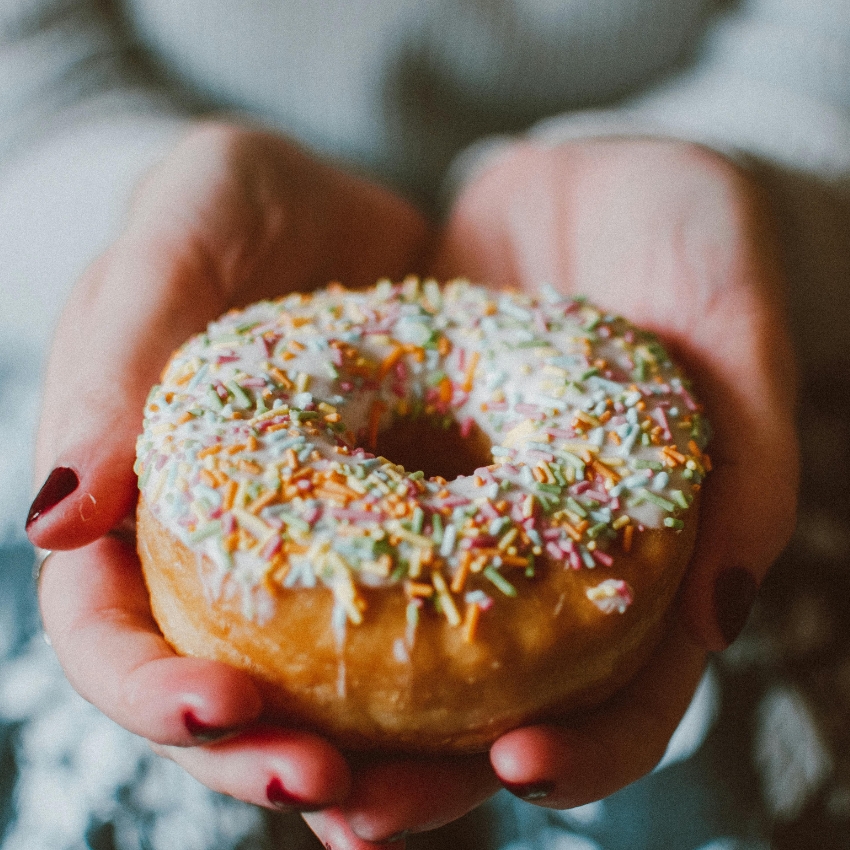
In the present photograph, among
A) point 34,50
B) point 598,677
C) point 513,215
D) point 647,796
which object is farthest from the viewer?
point 34,50

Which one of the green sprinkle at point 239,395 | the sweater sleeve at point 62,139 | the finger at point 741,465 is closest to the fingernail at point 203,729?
the green sprinkle at point 239,395

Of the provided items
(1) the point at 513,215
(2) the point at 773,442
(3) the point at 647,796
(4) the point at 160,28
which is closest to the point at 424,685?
(2) the point at 773,442

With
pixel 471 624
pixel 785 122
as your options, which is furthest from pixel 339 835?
pixel 785 122

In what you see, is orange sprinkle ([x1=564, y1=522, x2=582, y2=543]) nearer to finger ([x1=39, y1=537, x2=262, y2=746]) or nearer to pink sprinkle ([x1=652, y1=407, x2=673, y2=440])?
pink sprinkle ([x1=652, y1=407, x2=673, y2=440])

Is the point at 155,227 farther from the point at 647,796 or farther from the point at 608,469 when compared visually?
the point at 647,796

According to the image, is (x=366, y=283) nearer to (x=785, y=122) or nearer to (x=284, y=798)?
(x=785, y=122)

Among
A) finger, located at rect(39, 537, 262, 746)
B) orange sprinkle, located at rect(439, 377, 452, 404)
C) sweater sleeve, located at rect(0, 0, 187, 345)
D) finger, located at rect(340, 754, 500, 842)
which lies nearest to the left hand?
finger, located at rect(340, 754, 500, 842)
